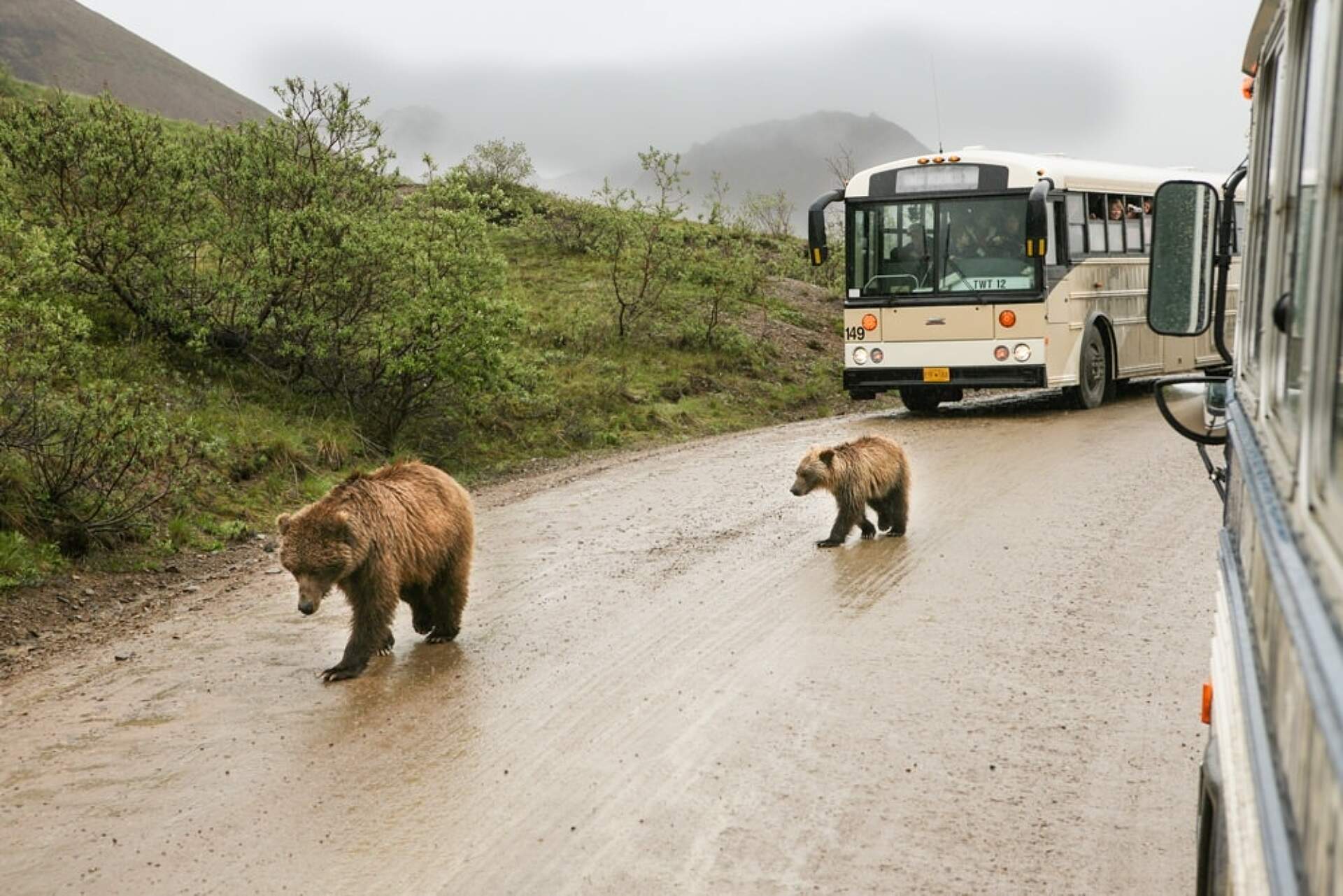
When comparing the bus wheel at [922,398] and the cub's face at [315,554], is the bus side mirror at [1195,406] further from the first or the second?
the bus wheel at [922,398]

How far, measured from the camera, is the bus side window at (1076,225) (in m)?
17.7

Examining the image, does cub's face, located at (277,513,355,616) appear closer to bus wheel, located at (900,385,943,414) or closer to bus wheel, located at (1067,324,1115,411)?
bus wheel, located at (900,385,943,414)

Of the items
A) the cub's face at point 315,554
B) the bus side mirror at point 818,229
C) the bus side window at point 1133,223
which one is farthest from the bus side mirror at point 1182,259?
the bus side window at point 1133,223

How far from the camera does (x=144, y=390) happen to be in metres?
12.8

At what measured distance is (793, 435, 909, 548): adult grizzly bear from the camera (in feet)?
34.1

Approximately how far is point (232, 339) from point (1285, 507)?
47.3ft

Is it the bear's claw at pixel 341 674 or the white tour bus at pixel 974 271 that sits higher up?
the white tour bus at pixel 974 271

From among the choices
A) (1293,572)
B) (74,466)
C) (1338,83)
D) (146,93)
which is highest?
(146,93)

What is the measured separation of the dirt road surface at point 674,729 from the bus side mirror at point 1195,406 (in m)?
1.52

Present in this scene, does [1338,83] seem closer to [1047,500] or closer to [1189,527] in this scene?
[1189,527]

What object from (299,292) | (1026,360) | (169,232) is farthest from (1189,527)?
(169,232)

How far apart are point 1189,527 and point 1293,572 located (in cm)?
888

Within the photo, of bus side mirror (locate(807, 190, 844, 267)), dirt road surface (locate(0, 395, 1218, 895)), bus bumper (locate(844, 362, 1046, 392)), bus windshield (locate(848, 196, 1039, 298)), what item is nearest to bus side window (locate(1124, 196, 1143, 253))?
bus windshield (locate(848, 196, 1039, 298))

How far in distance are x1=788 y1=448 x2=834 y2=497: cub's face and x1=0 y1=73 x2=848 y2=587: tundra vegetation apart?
192 inches
